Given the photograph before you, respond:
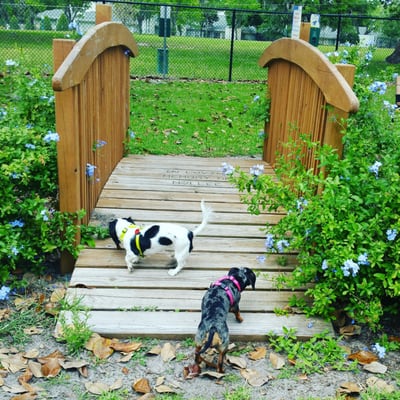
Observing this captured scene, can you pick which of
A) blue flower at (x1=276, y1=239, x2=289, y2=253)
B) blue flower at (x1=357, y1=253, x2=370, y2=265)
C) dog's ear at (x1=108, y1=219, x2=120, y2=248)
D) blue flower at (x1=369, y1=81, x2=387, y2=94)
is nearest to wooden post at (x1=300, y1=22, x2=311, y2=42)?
blue flower at (x1=369, y1=81, x2=387, y2=94)

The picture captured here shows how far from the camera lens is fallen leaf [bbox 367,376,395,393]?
9.23ft

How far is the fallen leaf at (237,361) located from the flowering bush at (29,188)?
136 centimetres

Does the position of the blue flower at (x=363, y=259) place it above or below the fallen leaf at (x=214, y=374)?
above

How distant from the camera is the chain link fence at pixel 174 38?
1390cm

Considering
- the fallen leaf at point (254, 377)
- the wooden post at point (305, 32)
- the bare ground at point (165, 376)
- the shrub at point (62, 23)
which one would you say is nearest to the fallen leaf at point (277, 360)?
the bare ground at point (165, 376)

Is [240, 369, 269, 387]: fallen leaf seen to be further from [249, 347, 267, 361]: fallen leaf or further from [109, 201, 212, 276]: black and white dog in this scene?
[109, 201, 212, 276]: black and white dog

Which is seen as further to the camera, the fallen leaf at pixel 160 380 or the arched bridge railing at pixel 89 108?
the arched bridge railing at pixel 89 108

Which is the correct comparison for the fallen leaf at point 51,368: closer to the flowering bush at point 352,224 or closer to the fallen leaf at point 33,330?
the fallen leaf at point 33,330

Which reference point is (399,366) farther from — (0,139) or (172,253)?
(0,139)

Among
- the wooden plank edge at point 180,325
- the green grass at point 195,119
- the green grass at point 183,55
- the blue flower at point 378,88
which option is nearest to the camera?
the wooden plank edge at point 180,325

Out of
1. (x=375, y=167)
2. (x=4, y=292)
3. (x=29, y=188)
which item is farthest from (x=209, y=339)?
(x=29, y=188)

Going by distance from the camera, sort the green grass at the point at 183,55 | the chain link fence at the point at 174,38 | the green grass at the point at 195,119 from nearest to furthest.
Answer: the green grass at the point at 195,119
the chain link fence at the point at 174,38
the green grass at the point at 183,55

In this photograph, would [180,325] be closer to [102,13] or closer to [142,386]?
[142,386]

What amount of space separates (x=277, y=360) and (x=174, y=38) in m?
18.5
